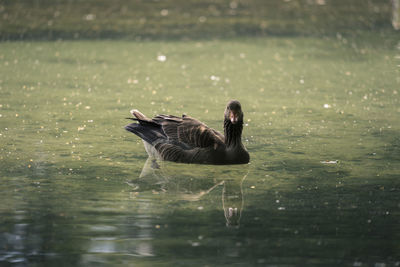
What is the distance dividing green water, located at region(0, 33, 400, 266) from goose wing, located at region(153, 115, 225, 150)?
266mm

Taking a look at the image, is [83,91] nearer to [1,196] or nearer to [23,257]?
[1,196]

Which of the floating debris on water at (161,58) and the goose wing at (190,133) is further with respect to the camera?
the floating debris on water at (161,58)

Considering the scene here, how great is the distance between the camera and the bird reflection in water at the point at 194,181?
272 inches

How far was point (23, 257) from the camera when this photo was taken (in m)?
5.48

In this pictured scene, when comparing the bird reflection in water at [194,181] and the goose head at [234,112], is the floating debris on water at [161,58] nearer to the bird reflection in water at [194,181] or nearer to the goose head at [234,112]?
the bird reflection in water at [194,181]

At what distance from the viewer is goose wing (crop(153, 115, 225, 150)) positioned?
7.96 m

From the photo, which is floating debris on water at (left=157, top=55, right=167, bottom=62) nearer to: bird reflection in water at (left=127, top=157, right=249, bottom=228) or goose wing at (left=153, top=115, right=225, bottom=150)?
goose wing at (left=153, top=115, right=225, bottom=150)

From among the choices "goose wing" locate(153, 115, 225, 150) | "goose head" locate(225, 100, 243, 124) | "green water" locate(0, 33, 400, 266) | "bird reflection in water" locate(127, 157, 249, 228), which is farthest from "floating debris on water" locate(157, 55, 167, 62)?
"goose head" locate(225, 100, 243, 124)

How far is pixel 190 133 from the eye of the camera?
8047 millimetres

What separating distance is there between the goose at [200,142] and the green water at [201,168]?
0.12 m

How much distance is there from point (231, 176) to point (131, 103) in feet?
12.2

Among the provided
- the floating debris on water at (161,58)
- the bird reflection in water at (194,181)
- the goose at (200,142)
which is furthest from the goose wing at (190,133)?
the floating debris on water at (161,58)

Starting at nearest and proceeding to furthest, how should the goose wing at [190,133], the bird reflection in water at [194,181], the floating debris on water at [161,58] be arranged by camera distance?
1. the bird reflection in water at [194,181]
2. the goose wing at [190,133]
3. the floating debris on water at [161,58]

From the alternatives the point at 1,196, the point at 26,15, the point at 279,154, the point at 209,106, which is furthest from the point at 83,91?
the point at 26,15
